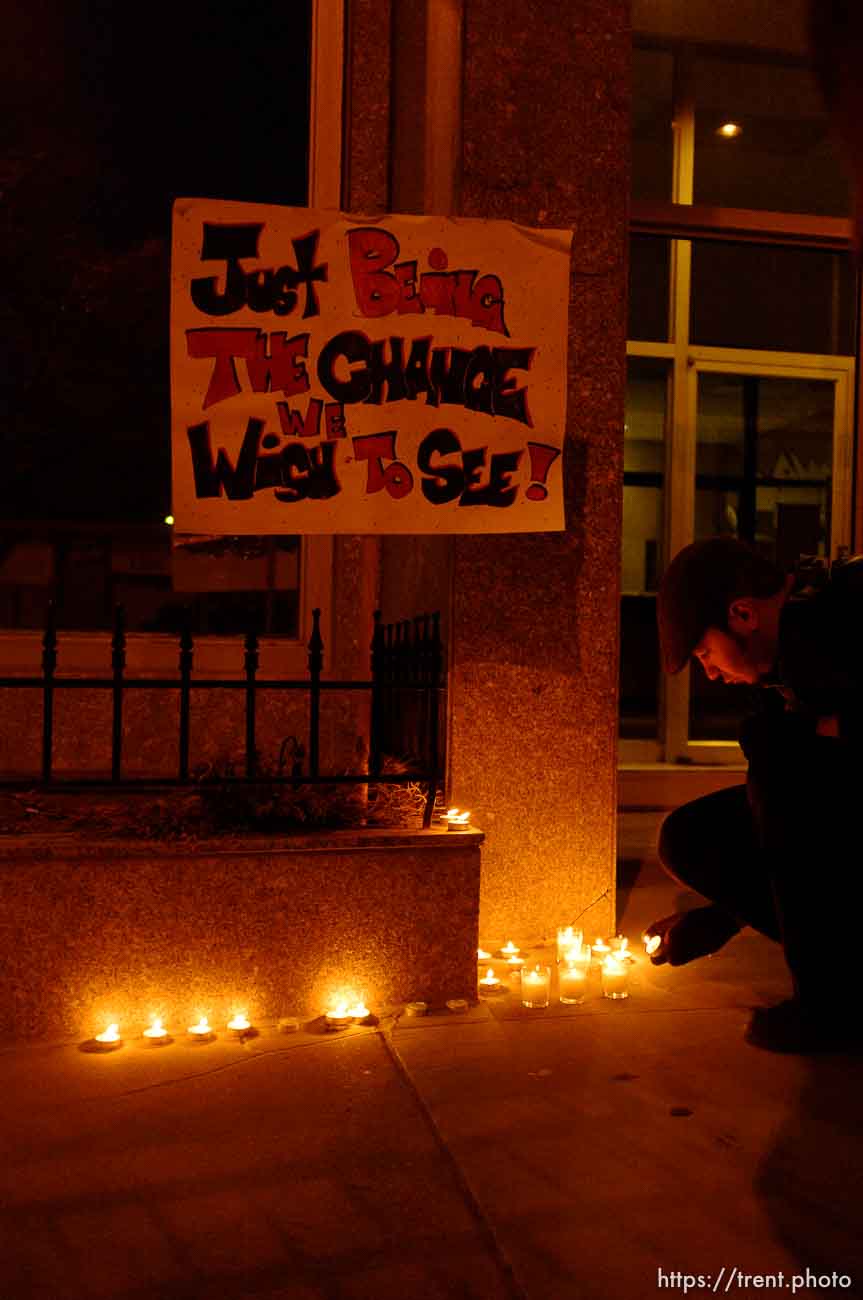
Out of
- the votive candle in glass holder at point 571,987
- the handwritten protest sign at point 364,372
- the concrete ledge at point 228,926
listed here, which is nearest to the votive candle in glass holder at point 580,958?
the votive candle in glass holder at point 571,987

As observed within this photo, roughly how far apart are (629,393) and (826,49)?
7.31 metres

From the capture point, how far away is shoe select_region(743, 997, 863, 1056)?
11.3 feet

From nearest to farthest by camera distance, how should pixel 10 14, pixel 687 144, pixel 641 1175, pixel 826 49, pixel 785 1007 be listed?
pixel 826 49 → pixel 641 1175 → pixel 785 1007 → pixel 10 14 → pixel 687 144

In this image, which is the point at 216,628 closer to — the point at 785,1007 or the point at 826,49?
the point at 785,1007

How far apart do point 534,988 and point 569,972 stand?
156 mm

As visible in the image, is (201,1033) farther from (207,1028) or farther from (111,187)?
(111,187)

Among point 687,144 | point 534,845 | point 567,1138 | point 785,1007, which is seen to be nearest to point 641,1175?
point 567,1138

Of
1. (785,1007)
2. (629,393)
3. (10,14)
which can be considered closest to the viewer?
(785,1007)

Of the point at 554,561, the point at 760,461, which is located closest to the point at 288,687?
the point at 554,561

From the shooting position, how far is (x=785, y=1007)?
11.6 feet

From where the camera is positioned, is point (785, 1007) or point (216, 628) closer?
point (785, 1007)

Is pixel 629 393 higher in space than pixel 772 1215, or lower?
higher

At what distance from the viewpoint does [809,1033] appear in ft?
11.3

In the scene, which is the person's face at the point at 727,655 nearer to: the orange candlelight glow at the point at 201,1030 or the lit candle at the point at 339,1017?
the lit candle at the point at 339,1017
